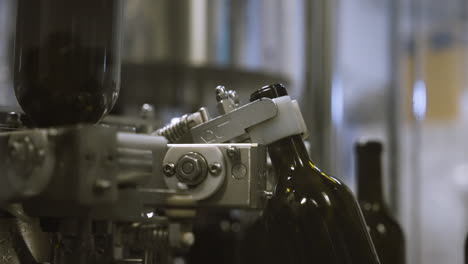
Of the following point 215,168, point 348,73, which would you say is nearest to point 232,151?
point 215,168

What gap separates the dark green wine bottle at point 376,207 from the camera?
0.53 metres

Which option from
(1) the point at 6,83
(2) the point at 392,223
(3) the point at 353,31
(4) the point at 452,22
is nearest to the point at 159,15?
(1) the point at 6,83

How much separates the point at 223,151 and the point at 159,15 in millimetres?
781

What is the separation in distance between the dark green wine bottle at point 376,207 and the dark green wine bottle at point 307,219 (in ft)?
0.49

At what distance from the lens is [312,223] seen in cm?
36

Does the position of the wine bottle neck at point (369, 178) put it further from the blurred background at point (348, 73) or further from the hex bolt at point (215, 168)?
the blurred background at point (348, 73)

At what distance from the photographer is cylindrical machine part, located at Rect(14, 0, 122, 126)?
13.1 inches

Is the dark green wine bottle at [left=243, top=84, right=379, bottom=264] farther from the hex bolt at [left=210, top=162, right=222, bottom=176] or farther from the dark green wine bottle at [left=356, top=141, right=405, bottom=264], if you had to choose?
the dark green wine bottle at [left=356, top=141, right=405, bottom=264]

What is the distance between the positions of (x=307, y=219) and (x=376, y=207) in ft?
0.68

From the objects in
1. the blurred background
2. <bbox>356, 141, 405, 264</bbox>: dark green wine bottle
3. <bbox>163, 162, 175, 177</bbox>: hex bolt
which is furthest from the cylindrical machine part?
the blurred background

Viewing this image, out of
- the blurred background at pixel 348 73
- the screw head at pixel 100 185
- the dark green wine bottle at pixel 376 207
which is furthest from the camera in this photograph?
the blurred background at pixel 348 73

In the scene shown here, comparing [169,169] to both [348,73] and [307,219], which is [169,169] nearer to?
[307,219]

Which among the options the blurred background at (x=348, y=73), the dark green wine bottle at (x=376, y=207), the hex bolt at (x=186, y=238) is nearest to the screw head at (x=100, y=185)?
the hex bolt at (x=186, y=238)

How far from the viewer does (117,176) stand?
302 mm
